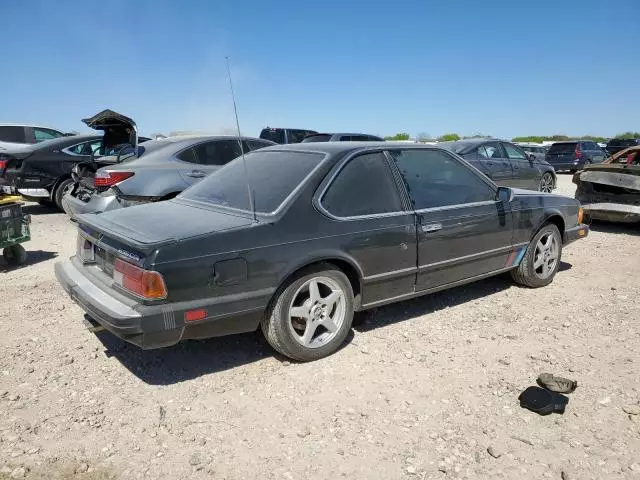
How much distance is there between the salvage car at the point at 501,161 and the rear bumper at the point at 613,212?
276 cm

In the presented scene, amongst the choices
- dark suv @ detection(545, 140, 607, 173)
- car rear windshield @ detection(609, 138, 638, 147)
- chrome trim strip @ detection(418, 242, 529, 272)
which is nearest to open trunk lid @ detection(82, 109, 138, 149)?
chrome trim strip @ detection(418, 242, 529, 272)

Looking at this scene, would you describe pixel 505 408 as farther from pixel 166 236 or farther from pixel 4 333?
pixel 4 333

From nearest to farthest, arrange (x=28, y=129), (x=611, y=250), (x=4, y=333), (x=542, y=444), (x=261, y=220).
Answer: (x=542, y=444)
(x=261, y=220)
(x=4, y=333)
(x=611, y=250)
(x=28, y=129)

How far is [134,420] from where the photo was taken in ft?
9.21

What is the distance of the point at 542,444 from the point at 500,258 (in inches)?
88.3

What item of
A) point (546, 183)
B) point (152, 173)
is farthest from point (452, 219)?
point (546, 183)

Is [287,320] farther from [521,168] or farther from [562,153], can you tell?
[562,153]

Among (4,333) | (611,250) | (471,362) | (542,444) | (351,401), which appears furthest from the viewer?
(611,250)

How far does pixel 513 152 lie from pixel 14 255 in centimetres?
1009

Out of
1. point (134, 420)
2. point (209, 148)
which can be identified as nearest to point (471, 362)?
point (134, 420)

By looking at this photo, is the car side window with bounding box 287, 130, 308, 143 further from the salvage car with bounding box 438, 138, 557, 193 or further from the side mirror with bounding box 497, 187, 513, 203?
the side mirror with bounding box 497, 187, 513, 203

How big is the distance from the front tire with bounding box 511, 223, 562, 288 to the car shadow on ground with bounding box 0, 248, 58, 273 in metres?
5.51

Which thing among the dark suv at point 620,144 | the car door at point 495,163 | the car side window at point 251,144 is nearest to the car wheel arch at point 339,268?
the car side window at point 251,144

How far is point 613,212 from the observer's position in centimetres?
776
